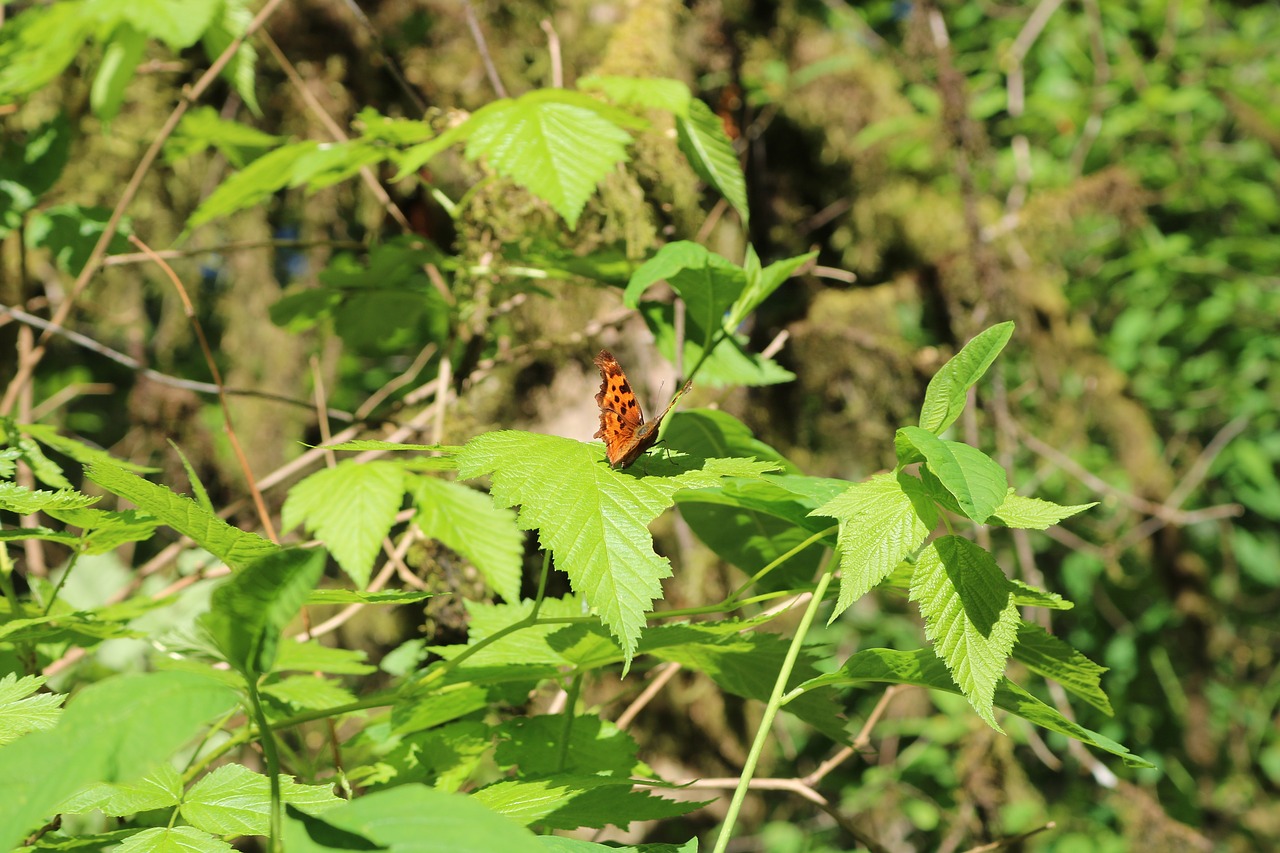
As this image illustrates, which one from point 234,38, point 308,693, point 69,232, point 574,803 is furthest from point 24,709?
point 234,38

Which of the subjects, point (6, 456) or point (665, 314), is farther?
point (665, 314)

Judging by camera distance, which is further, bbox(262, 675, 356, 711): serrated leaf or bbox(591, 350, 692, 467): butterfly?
bbox(262, 675, 356, 711): serrated leaf

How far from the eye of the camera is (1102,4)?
10.7ft

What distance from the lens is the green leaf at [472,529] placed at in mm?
980

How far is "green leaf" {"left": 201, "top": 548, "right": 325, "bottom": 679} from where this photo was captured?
17.1 inches

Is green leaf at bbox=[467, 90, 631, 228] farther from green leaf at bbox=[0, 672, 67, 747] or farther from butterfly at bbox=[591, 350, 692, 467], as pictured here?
green leaf at bbox=[0, 672, 67, 747]

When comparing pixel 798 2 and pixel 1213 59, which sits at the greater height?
pixel 798 2

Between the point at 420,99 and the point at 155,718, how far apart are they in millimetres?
1264

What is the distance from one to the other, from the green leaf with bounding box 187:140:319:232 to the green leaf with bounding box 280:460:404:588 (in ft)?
1.58

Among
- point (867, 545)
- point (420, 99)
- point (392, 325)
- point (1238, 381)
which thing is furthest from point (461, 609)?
point (1238, 381)

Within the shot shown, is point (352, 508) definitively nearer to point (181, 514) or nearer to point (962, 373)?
point (181, 514)

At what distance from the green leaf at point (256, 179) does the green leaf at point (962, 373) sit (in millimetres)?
941

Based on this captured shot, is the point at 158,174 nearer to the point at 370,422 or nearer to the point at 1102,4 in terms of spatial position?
the point at 370,422

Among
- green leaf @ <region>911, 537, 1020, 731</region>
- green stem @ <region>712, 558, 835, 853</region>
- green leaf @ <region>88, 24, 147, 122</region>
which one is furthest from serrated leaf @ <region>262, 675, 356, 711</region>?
green leaf @ <region>88, 24, 147, 122</region>
